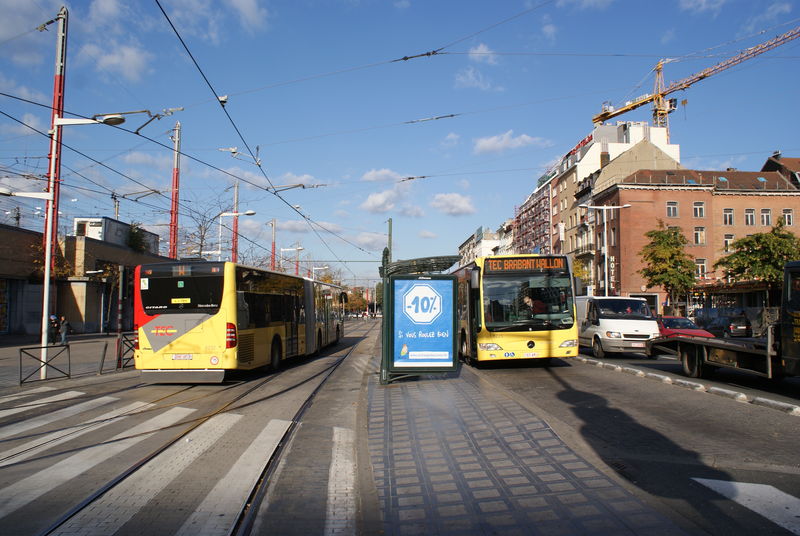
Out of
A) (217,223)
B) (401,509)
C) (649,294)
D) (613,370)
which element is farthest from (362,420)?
(649,294)

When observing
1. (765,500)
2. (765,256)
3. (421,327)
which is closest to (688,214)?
(765,256)

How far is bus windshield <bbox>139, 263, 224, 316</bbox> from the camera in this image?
12992 mm

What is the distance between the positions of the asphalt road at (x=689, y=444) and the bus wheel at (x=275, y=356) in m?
→ 7.29

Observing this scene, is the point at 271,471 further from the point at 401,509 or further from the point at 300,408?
the point at 300,408

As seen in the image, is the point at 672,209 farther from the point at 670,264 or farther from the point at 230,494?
the point at 230,494

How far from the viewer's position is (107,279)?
36875 mm

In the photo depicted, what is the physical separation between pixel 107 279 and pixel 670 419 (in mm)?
36170

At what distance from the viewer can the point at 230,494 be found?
214 inches

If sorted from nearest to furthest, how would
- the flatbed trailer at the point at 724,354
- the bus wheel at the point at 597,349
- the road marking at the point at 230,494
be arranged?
the road marking at the point at 230,494
the flatbed trailer at the point at 724,354
the bus wheel at the point at 597,349

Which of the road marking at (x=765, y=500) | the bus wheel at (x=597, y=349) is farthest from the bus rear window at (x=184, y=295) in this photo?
the bus wheel at (x=597, y=349)

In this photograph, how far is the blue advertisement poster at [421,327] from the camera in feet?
39.2

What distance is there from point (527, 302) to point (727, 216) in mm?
46885

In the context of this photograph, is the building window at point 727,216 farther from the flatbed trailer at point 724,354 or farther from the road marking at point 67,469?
the road marking at point 67,469

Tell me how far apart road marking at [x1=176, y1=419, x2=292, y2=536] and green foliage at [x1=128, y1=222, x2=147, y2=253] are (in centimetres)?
3947
